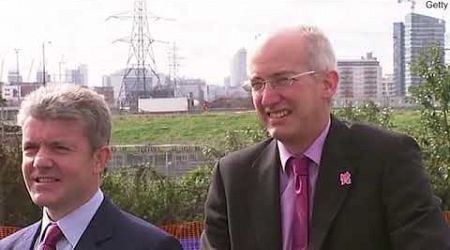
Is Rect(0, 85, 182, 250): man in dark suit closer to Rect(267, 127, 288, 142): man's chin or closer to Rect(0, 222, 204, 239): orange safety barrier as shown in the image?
Rect(267, 127, 288, 142): man's chin

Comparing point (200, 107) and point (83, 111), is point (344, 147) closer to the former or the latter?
point (83, 111)

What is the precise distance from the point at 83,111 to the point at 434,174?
3991 mm

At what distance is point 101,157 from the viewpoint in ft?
6.87

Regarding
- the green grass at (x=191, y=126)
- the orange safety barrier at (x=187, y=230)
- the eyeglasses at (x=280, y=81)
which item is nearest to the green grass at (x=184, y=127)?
the green grass at (x=191, y=126)

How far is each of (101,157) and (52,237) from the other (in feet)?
0.77

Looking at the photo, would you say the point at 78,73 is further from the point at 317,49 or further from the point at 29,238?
the point at 317,49

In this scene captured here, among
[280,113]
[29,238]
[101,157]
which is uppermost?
[280,113]

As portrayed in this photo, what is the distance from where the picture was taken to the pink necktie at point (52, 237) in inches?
81.5

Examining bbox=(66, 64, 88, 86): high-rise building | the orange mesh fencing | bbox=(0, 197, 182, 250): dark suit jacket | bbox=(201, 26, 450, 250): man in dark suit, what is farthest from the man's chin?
bbox=(66, 64, 88, 86): high-rise building

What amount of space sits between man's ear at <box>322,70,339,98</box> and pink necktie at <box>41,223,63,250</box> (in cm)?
76

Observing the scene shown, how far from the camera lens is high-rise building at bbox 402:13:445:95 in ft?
20.3

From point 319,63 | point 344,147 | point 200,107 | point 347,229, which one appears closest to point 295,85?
point 319,63

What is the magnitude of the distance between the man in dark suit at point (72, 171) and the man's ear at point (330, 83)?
0.55 meters

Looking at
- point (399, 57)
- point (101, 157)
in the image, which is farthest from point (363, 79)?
point (101, 157)
